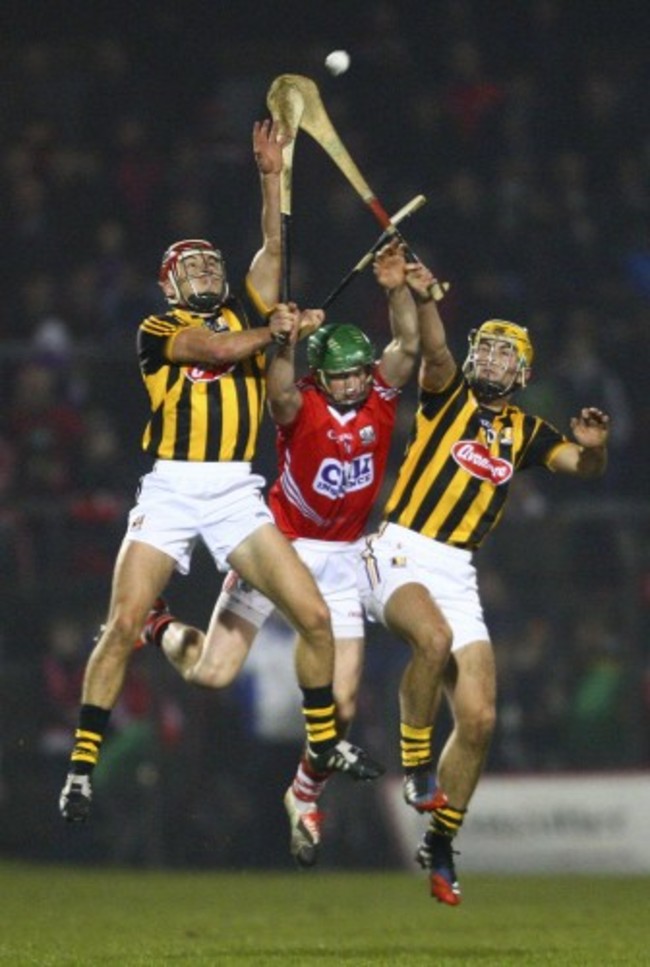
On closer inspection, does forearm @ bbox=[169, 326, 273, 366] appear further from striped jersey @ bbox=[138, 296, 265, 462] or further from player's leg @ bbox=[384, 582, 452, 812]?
player's leg @ bbox=[384, 582, 452, 812]

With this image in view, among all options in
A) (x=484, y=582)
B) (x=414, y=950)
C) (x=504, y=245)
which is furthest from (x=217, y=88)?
(x=414, y=950)

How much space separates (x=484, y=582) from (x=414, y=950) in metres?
5.09

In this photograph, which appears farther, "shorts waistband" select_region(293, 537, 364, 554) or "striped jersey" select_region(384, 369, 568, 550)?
"shorts waistband" select_region(293, 537, 364, 554)

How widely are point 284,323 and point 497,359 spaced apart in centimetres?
110

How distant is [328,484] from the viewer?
10992 mm

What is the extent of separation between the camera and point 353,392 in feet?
35.9

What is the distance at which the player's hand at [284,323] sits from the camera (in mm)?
10211

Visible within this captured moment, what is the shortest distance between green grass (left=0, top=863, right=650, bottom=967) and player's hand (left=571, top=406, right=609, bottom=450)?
6.82 ft

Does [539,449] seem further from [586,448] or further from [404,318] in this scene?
[404,318]

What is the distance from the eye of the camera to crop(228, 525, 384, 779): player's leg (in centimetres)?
1034

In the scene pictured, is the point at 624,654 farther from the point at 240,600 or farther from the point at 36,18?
the point at 36,18

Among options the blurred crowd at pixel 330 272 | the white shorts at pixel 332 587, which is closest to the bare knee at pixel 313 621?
the white shorts at pixel 332 587

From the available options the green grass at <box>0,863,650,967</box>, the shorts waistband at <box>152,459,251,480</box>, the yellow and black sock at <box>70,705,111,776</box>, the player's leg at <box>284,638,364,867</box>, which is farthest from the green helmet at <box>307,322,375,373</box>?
the green grass at <box>0,863,650,967</box>

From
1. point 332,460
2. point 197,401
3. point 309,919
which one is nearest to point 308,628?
point 332,460
